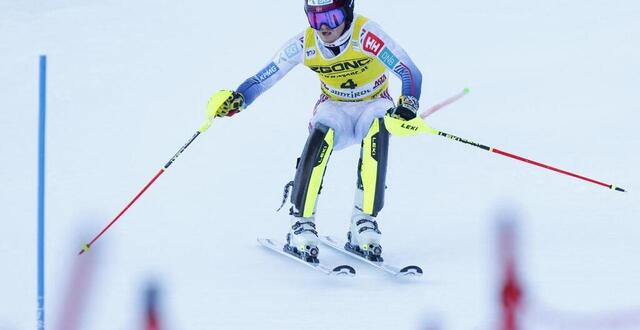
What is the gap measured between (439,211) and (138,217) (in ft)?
5.41

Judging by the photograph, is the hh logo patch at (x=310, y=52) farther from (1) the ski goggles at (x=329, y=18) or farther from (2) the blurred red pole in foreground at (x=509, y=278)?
(2) the blurred red pole in foreground at (x=509, y=278)

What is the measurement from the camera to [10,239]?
625cm

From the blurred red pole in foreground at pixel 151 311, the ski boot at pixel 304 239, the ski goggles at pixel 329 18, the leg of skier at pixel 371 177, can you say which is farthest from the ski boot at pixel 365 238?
the blurred red pole in foreground at pixel 151 311

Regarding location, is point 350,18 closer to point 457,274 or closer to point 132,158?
point 457,274

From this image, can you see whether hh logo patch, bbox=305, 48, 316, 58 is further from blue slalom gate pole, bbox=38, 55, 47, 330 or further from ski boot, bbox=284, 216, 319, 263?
blue slalom gate pole, bbox=38, 55, 47, 330

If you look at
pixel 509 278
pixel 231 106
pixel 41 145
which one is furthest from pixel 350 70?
pixel 41 145

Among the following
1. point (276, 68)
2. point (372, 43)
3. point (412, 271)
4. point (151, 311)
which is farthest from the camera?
point (276, 68)

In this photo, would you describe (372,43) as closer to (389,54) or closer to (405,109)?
(389,54)

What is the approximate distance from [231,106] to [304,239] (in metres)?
0.74

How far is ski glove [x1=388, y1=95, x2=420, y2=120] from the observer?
19.1 feet

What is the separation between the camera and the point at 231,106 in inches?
239

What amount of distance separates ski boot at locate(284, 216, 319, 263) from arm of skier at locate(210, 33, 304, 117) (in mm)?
632

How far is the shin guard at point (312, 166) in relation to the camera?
6.04 meters

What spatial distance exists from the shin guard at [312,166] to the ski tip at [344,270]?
0.43 meters
